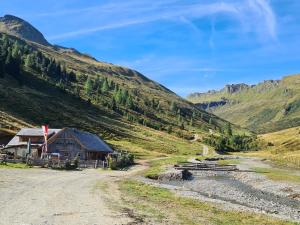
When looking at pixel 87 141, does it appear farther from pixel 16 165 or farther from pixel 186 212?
pixel 186 212

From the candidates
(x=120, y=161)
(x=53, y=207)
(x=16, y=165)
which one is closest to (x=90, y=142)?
(x=120, y=161)

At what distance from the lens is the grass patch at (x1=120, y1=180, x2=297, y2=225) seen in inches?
1233

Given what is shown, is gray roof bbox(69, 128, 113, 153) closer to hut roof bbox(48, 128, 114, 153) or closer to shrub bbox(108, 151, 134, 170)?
hut roof bbox(48, 128, 114, 153)

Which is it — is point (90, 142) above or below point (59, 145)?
above

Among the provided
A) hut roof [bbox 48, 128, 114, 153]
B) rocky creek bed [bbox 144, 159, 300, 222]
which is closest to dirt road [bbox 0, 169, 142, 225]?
rocky creek bed [bbox 144, 159, 300, 222]

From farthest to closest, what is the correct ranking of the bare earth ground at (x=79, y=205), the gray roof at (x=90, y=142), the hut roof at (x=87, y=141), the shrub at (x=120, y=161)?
the gray roof at (x=90, y=142) < the hut roof at (x=87, y=141) < the shrub at (x=120, y=161) < the bare earth ground at (x=79, y=205)

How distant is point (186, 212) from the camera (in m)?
34.9

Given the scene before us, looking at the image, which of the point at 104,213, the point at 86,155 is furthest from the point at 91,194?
the point at 86,155

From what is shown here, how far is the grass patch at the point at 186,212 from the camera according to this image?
1233 inches

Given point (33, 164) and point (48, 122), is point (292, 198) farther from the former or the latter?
point (48, 122)

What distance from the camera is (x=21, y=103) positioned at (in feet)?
646

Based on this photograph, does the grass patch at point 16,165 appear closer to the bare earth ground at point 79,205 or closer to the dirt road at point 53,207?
the bare earth ground at point 79,205

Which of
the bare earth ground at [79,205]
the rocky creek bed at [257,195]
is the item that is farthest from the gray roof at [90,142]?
the bare earth ground at [79,205]

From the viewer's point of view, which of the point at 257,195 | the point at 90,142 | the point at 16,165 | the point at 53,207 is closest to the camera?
the point at 53,207
